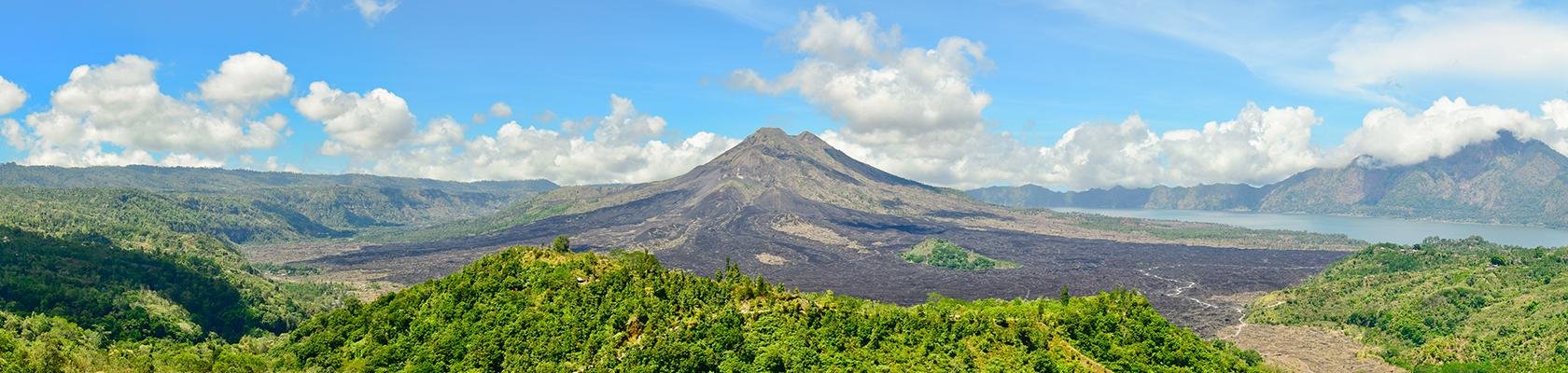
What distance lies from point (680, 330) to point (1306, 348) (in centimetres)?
9661

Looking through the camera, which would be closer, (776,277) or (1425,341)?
(1425,341)

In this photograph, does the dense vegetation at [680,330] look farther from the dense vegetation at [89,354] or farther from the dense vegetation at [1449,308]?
the dense vegetation at [1449,308]

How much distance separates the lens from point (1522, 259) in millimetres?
143125

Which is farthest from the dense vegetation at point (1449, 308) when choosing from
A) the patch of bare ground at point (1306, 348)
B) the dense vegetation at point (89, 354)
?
the dense vegetation at point (89, 354)

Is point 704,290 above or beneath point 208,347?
above

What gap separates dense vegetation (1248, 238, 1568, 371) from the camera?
316 feet

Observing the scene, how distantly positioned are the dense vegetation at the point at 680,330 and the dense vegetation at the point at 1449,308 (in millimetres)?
48799

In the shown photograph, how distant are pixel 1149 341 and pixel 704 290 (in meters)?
32.7

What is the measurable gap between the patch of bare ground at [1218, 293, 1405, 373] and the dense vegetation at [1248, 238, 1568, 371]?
98.6 inches

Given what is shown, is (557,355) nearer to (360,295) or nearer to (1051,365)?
(1051,365)

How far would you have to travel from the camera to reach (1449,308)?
383ft

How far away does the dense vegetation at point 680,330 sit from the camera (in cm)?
5109

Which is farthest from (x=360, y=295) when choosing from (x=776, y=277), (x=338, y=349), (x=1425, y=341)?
(x=1425, y=341)

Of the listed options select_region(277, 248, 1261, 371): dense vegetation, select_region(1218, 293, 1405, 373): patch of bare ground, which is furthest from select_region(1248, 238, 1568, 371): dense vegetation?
select_region(277, 248, 1261, 371): dense vegetation
